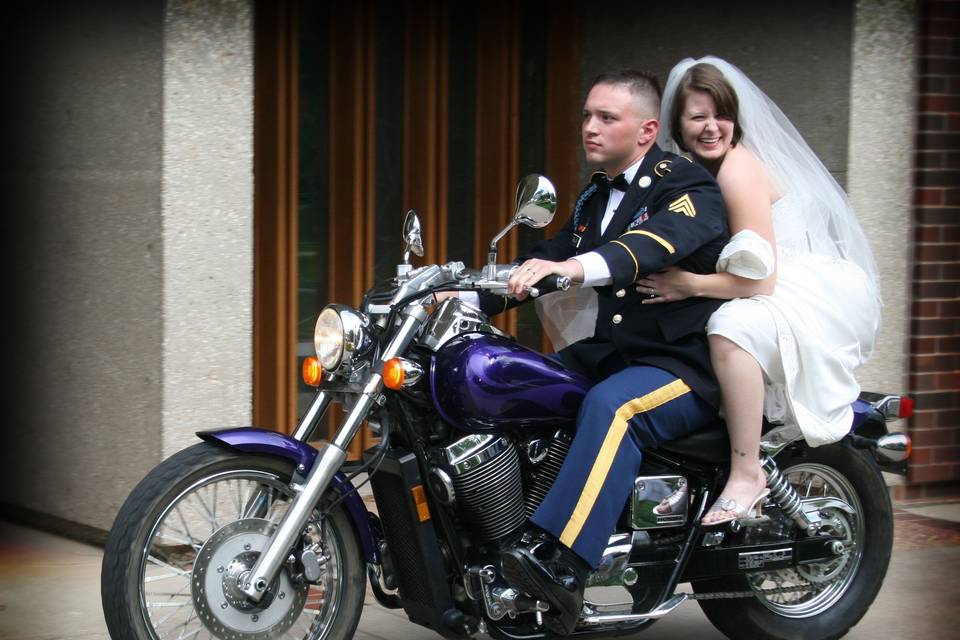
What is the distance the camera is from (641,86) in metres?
4.31

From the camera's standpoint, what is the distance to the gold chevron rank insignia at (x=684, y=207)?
4.16m

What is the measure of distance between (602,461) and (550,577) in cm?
36

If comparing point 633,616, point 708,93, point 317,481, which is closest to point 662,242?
point 708,93

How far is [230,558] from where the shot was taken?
3.78m

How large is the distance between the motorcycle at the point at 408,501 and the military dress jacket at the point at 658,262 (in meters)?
0.23

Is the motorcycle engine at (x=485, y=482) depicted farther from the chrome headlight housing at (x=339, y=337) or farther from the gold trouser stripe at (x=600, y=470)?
the chrome headlight housing at (x=339, y=337)

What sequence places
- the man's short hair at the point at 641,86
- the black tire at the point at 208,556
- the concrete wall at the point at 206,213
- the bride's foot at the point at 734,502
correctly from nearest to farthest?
the black tire at the point at 208,556 → the bride's foot at the point at 734,502 → the man's short hair at the point at 641,86 → the concrete wall at the point at 206,213

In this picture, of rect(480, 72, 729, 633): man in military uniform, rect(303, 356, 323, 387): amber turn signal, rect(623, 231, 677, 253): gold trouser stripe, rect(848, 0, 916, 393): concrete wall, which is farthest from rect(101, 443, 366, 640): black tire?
rect(848, 0, 916, 393): concrete wall

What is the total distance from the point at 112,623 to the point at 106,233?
2305mm

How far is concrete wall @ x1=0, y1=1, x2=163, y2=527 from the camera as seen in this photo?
18.0ft

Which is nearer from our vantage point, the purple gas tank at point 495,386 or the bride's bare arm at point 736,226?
the purple gas tank at point 495,386

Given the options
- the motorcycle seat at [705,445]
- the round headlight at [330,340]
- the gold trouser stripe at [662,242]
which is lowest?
the motorcycle seat at [705,445]

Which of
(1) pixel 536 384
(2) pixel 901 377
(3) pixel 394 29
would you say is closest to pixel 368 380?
(1) pixel 536 384

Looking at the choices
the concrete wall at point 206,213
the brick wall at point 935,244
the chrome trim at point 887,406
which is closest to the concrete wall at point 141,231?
the concrete wall at point 206,213
